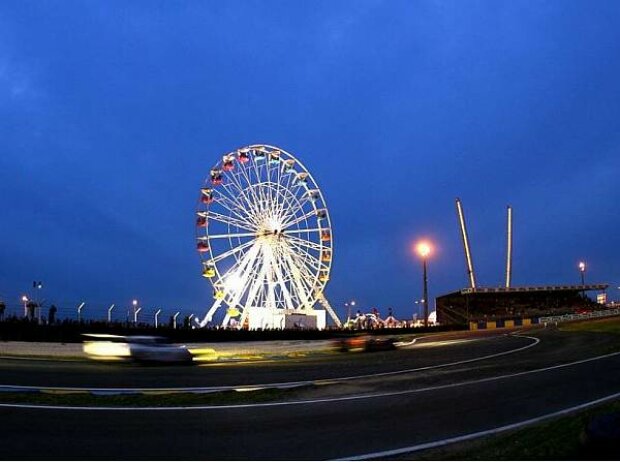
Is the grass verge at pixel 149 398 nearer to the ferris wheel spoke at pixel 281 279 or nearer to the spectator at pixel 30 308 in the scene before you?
the spectator at pixel 30 308

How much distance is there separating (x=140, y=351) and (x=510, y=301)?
67.1m

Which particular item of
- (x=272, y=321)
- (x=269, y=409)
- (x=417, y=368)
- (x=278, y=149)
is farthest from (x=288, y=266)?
(x=269, y=409)

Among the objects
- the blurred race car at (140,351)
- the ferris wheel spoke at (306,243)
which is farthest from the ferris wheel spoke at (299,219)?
the blurred race car at (140,351)

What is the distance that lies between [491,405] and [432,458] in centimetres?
451

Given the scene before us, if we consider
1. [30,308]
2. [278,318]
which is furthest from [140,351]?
[278,318]

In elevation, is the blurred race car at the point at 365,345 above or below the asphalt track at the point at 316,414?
below

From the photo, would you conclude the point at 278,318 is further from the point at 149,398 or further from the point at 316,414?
the point at 316,414

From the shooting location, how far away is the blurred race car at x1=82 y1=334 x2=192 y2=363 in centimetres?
2305

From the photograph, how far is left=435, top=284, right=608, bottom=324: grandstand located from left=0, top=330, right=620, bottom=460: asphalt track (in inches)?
2293

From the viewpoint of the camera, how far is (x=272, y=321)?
53.2m

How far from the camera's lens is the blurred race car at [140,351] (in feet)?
75.6

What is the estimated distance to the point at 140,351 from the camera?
23.0 m

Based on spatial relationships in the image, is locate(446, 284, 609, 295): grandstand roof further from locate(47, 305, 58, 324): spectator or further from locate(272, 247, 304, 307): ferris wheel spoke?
locate(47, 305, 58, 324): spectator

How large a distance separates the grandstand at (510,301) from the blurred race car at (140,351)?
55.1 metres
